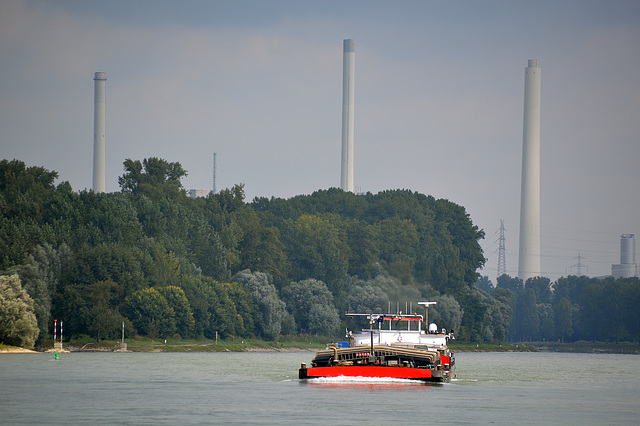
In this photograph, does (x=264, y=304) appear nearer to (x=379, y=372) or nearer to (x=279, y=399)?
(x=379, y=372)

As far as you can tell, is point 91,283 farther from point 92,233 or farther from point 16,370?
point 16,370

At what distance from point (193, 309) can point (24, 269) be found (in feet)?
103

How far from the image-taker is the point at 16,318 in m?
134

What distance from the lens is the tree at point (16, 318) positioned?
133500 millimetres

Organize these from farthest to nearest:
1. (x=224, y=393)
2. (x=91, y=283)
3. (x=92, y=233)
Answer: (x=92, y=233), (x=91, y=283), (x=224, y=393)

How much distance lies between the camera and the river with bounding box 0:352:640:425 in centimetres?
5841

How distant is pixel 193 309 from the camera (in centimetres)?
17300

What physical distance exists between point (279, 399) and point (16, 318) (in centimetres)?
7313

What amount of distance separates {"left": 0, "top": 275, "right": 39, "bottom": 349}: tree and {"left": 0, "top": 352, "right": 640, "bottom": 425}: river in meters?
33.7

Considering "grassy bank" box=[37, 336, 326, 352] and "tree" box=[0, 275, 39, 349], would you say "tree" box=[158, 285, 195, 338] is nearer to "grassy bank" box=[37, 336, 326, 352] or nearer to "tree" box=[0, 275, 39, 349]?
"grassy bank" box=[37, 336, 326, 352]

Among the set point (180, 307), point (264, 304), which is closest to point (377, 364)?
point (180, 307)

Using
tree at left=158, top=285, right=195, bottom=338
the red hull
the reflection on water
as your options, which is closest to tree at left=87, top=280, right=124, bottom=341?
tree at left=158, top=285, right=195, bottom=338

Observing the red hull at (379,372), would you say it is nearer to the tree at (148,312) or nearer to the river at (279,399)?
the river at (279,399)

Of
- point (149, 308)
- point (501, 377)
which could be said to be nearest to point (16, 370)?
point (501, 377)
